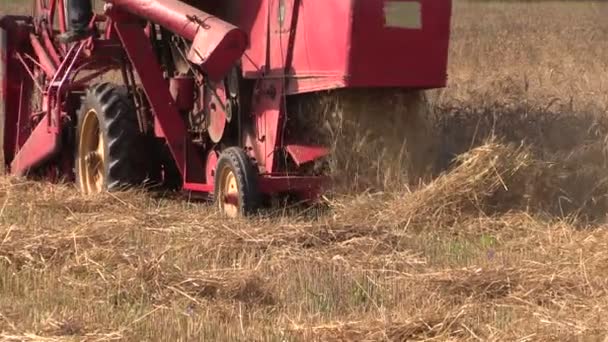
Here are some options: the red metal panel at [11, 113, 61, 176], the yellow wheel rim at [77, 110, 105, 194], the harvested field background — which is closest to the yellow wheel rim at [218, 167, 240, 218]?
the harvested field background

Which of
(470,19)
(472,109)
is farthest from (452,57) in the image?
(472,109)

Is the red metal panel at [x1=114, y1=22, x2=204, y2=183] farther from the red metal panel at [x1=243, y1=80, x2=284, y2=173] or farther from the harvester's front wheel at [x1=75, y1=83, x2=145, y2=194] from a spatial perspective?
the red metal panel at [x1=243, y1=80, x2=284, y2=173]

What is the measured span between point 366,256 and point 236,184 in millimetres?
1637

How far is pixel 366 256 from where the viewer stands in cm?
548

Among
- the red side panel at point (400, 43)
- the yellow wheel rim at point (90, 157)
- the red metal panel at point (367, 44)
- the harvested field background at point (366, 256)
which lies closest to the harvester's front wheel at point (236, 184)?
the harvested field background at point (366, 256)

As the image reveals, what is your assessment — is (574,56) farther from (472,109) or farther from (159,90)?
(159,90)

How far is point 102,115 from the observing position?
815 cm

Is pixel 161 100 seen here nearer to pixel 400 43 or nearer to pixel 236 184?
pixel 236 184

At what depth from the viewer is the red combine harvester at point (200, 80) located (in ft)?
21.6

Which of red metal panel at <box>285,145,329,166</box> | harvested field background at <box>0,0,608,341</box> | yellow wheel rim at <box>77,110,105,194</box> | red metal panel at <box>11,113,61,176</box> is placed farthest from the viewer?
red metal panel at <box>11,113,61,176</box>

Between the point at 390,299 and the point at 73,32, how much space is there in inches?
194

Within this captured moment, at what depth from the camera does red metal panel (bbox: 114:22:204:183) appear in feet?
25.3

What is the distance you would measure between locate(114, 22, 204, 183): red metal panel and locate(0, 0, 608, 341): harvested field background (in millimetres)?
344

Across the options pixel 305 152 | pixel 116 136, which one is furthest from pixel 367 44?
pixel 116 136
